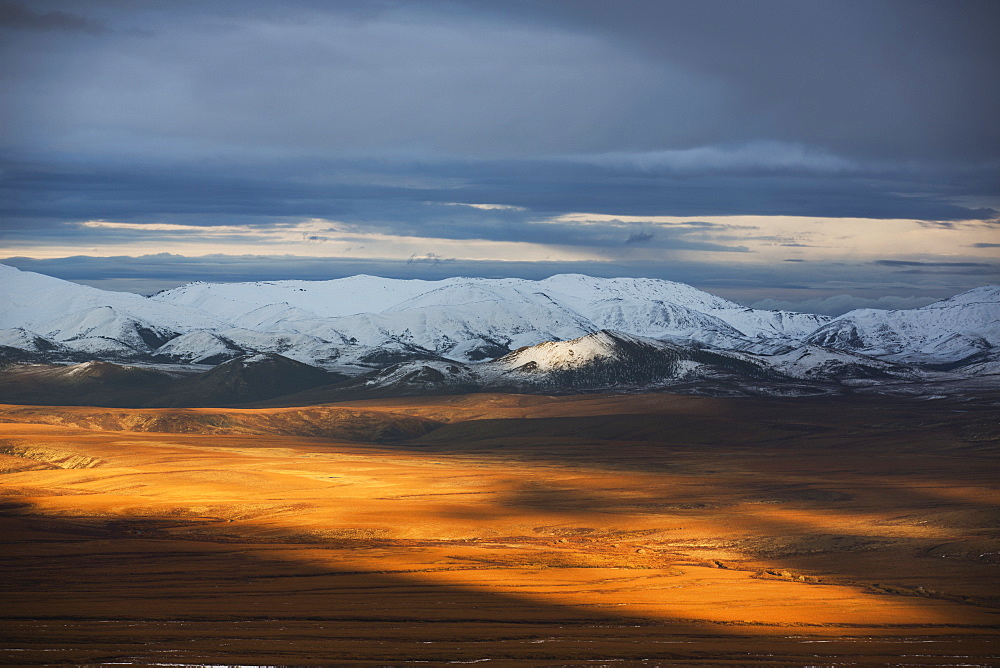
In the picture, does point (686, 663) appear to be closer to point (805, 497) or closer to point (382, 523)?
Answer: point (382, 523)

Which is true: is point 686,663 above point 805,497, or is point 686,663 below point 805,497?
above

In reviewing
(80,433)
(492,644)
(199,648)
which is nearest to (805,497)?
(492,644)

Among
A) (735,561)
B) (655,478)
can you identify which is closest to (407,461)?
(655,478)

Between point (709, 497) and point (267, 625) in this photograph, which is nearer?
point (267, 625)

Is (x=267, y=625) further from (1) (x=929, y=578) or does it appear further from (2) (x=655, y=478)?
(2) (x=655, y=478)

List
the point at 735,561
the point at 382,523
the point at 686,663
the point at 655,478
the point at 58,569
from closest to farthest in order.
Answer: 1. the point at 686,663
2. the point at 58,569
3. the point at 735,561
4. the point at 382,523
5. the point at 655,478

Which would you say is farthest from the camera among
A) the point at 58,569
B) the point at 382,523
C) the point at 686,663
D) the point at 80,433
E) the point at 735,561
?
the point at 80,433
